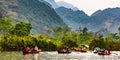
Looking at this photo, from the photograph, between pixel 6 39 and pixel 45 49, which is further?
pixel 45 49

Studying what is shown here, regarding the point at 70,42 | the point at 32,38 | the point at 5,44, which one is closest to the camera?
the point at 5,44

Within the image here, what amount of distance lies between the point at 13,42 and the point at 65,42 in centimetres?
4559

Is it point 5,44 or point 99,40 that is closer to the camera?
point 5,44

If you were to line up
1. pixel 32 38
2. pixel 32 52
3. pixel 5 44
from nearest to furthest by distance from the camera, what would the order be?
pixel 32 52 < pixel 5 44 < pixel 32 38

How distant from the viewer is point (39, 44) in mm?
167375

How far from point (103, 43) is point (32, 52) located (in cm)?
8501

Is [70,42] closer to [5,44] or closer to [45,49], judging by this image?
[45,49]

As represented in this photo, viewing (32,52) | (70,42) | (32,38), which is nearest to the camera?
(32,52)

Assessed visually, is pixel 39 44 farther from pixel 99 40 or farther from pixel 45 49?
pixel 99 40

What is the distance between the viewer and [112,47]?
650 ft

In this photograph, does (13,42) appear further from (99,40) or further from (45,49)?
(99,40)

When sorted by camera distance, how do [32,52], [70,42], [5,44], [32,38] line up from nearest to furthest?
[32,52] < [5,44] < [32,38] < [70,42]

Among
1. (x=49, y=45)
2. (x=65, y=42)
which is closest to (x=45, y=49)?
(x=49, y=45)

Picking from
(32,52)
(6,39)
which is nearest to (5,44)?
(6,39)
